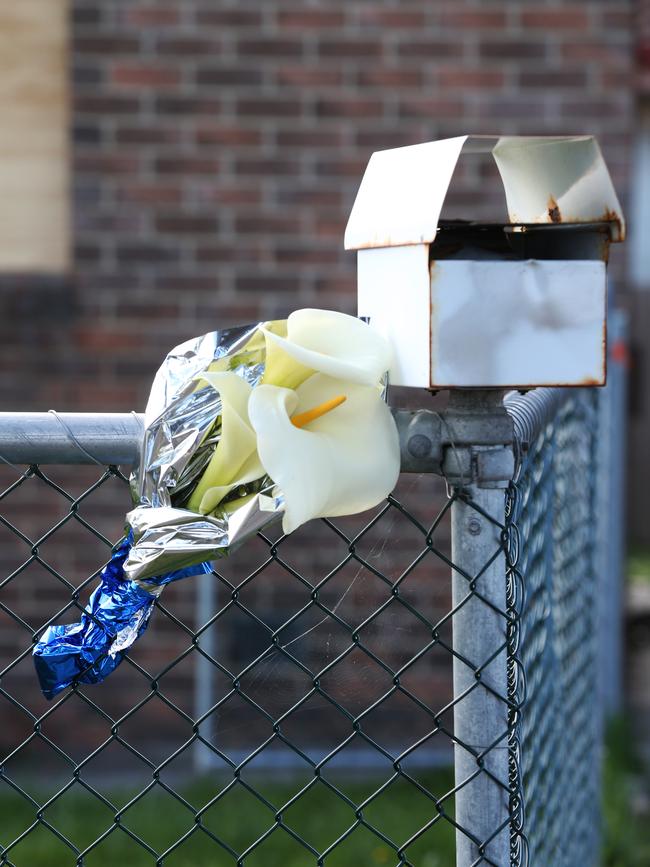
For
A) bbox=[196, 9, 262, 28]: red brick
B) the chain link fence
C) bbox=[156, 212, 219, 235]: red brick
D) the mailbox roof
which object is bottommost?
the chain link fence

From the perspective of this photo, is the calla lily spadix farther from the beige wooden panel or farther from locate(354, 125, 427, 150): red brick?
the beige wooden panel

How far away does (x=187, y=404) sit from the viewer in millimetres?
1389

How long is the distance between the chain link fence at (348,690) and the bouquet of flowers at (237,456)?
0.13m

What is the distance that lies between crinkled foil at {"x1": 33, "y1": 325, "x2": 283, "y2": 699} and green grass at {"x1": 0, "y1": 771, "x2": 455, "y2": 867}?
6.93 feet

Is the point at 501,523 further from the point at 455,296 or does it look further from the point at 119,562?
the point at 119,562

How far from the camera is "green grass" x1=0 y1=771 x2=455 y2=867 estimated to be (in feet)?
11.6

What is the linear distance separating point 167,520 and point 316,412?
0.22 m

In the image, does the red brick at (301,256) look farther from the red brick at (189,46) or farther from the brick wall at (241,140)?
the red brick at (189,46)

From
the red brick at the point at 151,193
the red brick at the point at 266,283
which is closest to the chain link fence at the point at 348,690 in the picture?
the red brick at the point at 266,283

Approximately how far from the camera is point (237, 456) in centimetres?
133

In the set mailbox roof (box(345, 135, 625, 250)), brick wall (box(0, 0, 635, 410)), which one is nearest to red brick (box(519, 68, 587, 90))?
brick wall (box(0, 0, 635, 410))

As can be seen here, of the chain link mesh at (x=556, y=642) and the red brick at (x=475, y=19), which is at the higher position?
the red brick at (x=475, y=19)

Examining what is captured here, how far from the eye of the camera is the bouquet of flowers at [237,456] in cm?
128

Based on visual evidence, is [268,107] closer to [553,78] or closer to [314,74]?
[314,74]
